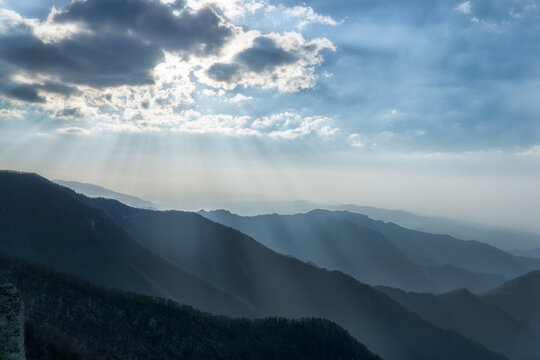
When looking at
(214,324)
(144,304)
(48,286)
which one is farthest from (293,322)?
(48,286)

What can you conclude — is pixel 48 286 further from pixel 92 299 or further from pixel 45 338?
pixel 45 338

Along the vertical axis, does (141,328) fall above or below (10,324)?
below

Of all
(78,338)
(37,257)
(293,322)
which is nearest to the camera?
(78,338)

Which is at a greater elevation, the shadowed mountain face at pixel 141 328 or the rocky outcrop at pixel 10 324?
the rocky outcrop at pixel 10 324

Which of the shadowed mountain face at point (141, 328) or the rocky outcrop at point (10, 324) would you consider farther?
the shadowed mountain face at point (141, 328)
